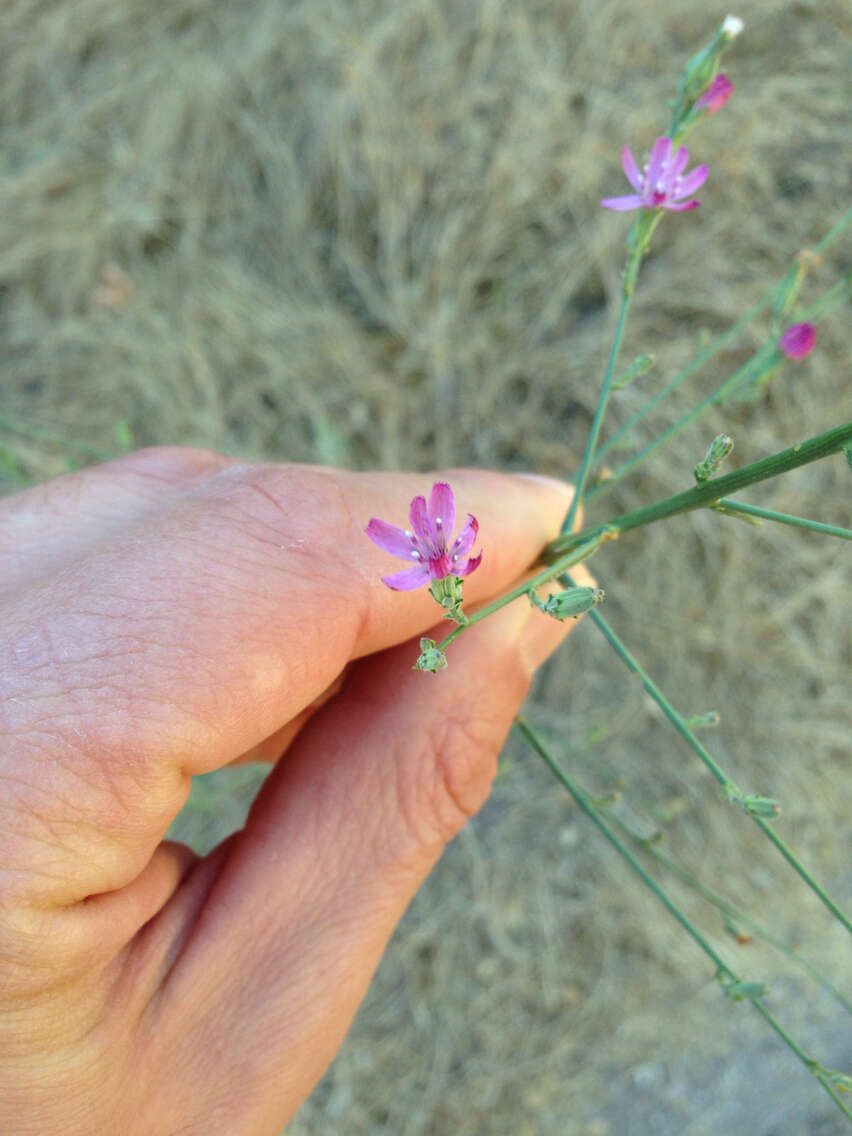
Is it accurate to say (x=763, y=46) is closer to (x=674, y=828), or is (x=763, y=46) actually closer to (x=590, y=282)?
(x=590, y=282)

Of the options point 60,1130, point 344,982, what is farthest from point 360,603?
point 60,1130

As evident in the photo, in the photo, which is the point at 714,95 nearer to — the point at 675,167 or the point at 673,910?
the point at 675,167

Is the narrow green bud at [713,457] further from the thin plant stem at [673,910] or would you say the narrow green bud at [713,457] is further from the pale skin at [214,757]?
the thin plant stem at [673,910]

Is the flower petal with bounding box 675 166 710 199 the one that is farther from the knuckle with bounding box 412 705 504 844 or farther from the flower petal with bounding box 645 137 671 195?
the knuckle with bounding box 412 705 504 844

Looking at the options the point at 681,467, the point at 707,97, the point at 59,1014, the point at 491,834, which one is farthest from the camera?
the point at 491,834

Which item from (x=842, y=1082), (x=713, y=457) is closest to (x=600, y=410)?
(x=713, y=457)

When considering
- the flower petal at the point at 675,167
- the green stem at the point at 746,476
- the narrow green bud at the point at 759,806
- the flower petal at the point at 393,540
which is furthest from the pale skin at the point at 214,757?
the flower petal at the point at 675,167
